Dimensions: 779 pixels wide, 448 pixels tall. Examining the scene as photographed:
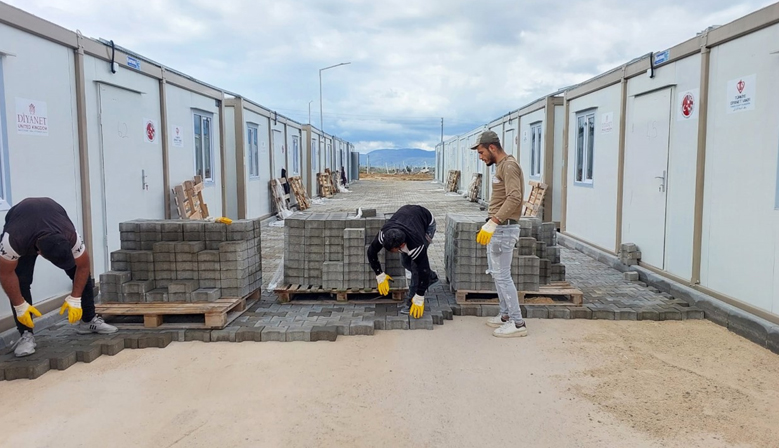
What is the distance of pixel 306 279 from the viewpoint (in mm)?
6633

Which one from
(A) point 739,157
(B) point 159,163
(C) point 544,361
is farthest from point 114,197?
(A) point 739,157

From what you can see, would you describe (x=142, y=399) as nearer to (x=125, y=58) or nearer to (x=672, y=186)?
(x=125, y=58)

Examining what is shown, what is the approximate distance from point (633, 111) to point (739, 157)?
289 centimetres

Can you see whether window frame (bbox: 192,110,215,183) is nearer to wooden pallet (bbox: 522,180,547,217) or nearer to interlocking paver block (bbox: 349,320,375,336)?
interlocking paver block (bbox: 349,320,375,336)

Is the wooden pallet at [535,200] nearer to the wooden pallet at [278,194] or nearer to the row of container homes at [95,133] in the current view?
the row of container homes at [95,133]

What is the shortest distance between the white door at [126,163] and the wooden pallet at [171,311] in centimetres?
182

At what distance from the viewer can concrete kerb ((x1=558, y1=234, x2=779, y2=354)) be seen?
518 centimetres

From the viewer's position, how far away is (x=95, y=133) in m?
6.92

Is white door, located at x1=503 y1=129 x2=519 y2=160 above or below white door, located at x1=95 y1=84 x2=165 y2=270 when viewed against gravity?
above

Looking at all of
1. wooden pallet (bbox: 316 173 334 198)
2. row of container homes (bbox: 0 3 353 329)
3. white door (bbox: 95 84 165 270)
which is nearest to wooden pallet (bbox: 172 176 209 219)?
row of container homes (bbox: 0 3 353 329)

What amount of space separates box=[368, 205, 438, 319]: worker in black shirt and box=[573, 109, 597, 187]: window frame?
5.58 meters

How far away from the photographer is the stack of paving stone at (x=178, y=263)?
5.83 metres

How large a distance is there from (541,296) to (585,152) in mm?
5095

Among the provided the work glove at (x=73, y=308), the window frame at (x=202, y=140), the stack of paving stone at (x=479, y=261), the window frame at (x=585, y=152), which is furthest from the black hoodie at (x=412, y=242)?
the window frame at (x=202, y=140)
